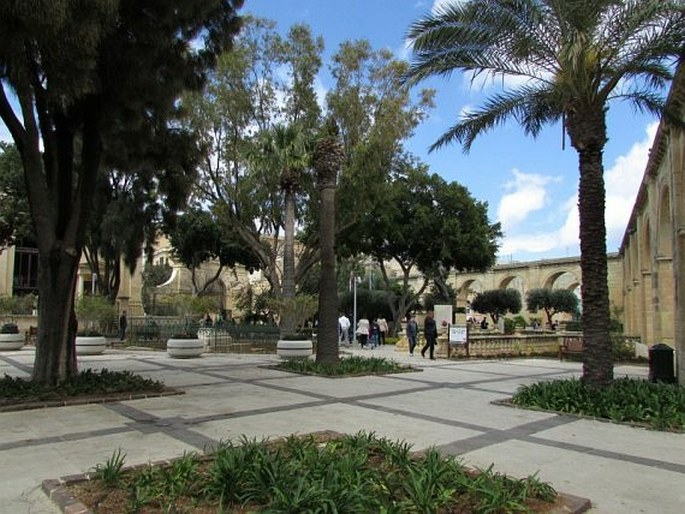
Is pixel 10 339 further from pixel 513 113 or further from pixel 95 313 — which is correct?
pixel 513 113

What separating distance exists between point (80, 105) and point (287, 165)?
482 inches

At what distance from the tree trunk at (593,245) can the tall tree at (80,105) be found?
6651 mm

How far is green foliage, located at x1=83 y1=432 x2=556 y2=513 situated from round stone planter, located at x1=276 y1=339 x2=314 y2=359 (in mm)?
12235

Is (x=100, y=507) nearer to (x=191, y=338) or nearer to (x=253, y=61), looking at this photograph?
(x=191, y=338)

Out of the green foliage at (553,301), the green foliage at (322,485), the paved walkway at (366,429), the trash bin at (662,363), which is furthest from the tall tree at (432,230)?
the green foliage at (322,485)

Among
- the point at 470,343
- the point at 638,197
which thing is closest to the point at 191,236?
the point at 470,343

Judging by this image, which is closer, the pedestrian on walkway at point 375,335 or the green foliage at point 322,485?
the green foliage at point 322,485

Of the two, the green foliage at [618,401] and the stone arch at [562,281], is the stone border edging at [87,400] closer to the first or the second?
the green foliage at [618,401]

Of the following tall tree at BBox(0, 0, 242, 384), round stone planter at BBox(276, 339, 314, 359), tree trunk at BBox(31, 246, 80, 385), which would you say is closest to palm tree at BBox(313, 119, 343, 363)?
round stone planter at BBox(276, 339, 314, 359)

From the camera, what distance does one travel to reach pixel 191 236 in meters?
38.3

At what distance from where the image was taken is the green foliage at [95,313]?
26203 millimetres

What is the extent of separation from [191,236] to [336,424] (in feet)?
105

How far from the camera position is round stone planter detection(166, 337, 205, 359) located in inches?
743

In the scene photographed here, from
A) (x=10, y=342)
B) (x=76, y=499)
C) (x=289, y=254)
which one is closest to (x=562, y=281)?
(x=289, y=254)
